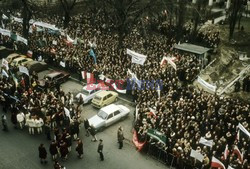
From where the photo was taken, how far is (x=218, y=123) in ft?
70.5

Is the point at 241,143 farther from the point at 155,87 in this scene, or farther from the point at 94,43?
the point at 94,43

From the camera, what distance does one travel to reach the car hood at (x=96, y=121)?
23234 millimetres

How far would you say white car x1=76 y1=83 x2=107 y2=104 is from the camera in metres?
27.0

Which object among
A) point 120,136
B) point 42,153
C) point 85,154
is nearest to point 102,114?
point 120,136

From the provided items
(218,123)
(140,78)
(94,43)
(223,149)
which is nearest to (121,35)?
(94,43)

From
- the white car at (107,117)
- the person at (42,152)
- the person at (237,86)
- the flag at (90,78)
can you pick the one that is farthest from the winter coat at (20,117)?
the person at (237,86)

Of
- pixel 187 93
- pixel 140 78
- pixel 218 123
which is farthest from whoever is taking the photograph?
pixel 140 78

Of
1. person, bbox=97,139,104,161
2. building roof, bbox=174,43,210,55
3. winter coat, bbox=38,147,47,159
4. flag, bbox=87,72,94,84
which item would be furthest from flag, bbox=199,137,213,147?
flag, bbox=87,72,94,84

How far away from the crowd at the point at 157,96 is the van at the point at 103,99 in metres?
1.69

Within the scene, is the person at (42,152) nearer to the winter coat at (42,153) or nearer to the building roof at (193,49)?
the winter coat at (42,153)

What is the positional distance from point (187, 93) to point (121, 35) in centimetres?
1171

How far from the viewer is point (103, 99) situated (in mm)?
26266

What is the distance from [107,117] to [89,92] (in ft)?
13.6

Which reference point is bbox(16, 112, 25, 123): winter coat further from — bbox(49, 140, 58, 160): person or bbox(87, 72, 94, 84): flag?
bbox(87, 72, 94, 84): flag
